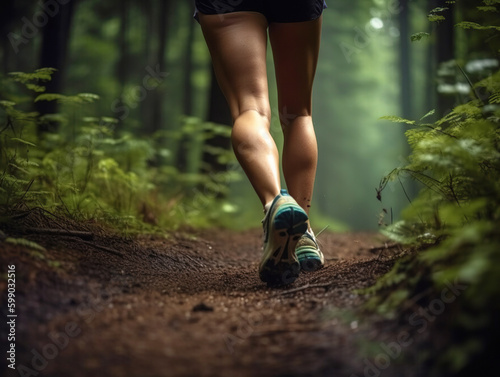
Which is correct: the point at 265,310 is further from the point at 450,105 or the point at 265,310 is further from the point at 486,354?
the point at 450,105

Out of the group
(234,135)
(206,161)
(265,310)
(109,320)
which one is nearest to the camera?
(109,320)

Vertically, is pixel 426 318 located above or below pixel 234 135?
below

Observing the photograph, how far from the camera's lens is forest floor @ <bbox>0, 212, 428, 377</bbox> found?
1.13 meters

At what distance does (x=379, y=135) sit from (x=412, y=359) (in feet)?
82.4

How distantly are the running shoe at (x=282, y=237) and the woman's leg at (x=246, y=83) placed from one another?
0.65 ft

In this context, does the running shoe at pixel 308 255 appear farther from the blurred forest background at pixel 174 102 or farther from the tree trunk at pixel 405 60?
the tree trunk at pixel 405 60

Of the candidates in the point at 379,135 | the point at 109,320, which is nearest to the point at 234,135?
the point at 109,320

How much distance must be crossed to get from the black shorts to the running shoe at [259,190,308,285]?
1.08 metres

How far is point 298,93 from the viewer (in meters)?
2.43

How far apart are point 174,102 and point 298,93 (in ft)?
54.8

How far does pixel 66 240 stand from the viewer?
217cm

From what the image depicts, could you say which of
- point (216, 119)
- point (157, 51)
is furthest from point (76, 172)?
point (157, 51)

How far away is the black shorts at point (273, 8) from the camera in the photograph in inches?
86.0

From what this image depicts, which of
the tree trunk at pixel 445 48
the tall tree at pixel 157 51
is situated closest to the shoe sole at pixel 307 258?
the tree trunk at pixel 445 48
